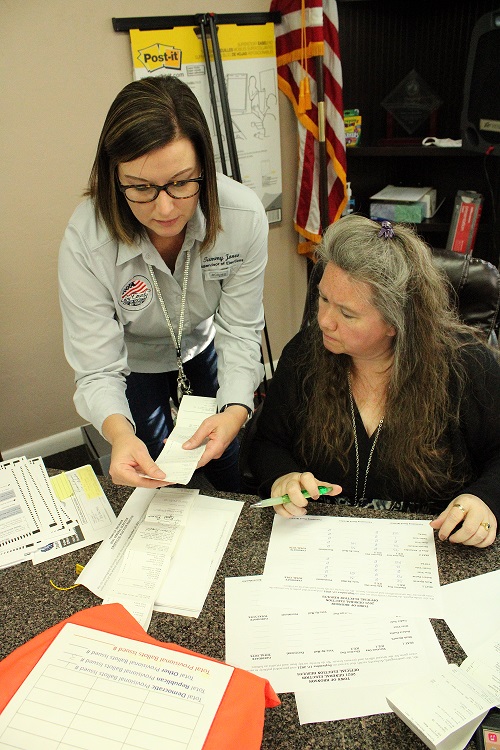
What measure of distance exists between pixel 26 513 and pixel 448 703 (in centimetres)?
85

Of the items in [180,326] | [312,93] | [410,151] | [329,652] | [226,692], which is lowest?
[329,652]

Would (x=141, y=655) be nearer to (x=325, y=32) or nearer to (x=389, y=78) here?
(x=325, y=32)

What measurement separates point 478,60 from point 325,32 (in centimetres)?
66

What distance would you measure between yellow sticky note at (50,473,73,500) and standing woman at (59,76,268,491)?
0.15 meters

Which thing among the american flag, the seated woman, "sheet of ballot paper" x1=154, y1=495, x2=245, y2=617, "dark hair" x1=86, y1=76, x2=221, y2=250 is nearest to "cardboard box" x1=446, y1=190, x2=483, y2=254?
the american flag

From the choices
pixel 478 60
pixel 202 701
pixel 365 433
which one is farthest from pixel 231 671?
pixel 478 60

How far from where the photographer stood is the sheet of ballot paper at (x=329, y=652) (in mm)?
859

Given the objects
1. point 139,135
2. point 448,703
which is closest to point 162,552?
point 448,703

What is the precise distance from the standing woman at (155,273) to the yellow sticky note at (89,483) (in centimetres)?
12

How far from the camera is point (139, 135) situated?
3.63 feet

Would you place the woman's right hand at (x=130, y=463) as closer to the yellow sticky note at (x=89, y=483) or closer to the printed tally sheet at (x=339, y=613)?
the yellow sticky note at (x=89, y=483)

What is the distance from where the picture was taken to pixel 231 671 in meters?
0.79

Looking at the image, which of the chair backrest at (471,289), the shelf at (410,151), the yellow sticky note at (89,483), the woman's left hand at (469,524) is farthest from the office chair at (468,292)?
the shelf at (410,151)

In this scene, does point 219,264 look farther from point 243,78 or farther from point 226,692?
point 243,78
